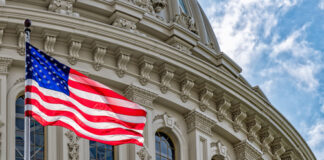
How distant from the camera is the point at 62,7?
42.5 m

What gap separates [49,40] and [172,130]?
6.21m

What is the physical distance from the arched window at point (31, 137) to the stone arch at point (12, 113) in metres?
0.38

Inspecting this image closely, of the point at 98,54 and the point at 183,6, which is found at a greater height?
the point at 183,6

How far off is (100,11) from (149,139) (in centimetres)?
561

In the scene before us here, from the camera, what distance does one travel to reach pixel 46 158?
1518 inches

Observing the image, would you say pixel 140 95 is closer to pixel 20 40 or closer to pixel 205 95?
pixel 205 95

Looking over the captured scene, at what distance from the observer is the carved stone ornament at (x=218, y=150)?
44188mm

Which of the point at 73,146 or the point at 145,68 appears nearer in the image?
the point at 73,146

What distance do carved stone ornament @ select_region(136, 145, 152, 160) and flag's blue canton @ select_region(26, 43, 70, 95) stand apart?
10294 millimetres

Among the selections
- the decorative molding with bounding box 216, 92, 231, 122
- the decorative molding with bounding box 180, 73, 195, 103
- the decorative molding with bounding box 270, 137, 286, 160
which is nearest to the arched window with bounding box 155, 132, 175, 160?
the decorative molding with bounding box 180, 73, 195, 103

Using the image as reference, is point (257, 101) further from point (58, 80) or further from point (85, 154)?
point (58, 80)

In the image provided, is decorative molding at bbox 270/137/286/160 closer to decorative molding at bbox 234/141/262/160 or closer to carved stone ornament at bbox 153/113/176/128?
decorative molding at bbox 234/141/262/160

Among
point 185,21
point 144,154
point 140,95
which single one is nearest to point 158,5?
point 185,21

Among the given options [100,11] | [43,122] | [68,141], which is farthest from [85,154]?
[43,122]
